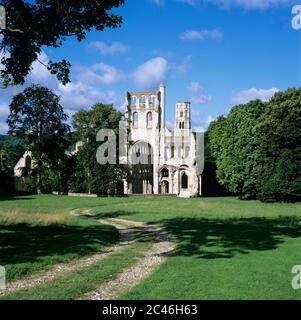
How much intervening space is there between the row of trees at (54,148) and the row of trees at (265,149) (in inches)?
549

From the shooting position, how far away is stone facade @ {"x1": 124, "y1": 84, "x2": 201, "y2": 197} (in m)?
66.8

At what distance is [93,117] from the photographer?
196ft

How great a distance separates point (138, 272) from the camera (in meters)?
12.7

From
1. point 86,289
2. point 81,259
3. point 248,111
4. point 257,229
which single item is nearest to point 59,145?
point 248,111

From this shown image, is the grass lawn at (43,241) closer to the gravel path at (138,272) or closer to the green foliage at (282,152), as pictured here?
the gravel path at (138,272)

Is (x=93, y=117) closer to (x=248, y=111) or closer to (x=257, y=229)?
(x=248, y=111)

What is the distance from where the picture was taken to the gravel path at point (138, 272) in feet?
33.7

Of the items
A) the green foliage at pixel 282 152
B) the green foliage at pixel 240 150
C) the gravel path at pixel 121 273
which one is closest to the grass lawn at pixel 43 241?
the gravel path at pixel 121 273

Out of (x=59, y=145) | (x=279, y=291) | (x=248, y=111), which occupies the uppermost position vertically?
(x=248, y=111)

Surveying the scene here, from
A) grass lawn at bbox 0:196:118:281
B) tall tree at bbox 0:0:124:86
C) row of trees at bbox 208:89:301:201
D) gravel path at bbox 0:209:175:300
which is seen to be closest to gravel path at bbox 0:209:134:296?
gravel path at bbox 0:209:175:300

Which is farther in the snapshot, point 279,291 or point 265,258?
point 265,258

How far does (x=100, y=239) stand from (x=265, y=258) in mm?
6810

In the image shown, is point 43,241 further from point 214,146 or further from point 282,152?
point 214,146
